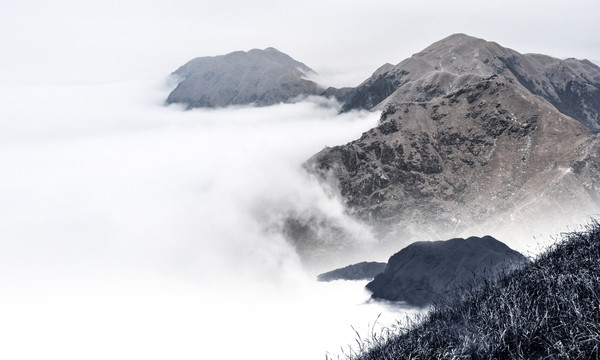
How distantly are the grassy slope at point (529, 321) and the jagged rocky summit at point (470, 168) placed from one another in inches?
4235

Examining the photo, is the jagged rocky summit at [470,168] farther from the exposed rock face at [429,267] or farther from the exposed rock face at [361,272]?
the exposed rock face at [429,267]

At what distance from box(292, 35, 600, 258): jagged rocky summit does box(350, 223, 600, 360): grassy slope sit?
107568 mm

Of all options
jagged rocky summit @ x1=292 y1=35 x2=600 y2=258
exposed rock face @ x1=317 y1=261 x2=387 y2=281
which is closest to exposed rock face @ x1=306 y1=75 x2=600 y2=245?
jagged rocky summit @ x1=292 y1=35 x2=600 y2=258

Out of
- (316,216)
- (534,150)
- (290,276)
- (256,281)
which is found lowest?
(256,281)

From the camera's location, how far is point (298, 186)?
18462cm

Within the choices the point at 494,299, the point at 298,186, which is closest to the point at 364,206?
the point at 298,186

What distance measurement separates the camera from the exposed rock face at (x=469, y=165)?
115m

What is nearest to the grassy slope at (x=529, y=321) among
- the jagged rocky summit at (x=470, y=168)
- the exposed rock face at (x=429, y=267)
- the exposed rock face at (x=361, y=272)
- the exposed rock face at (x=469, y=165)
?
the exposed rock face at (x=429, y=267)

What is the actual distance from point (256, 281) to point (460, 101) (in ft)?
413

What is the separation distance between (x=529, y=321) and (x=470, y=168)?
499ft

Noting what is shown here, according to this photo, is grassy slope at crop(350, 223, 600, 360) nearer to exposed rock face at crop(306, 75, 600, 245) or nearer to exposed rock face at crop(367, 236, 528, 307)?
exposed rock face at crop(367, 236, 528, 307)

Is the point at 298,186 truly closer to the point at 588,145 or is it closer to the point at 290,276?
the point at 290,276

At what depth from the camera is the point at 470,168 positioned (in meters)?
151

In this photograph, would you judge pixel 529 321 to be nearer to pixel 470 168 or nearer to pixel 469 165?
pixel 470 168
